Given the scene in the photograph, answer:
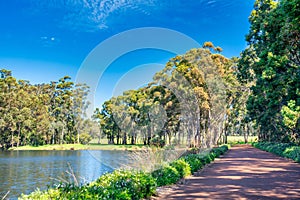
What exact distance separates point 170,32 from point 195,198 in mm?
13144

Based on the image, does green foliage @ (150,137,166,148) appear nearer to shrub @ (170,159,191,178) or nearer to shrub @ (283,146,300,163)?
shrub @ (170,159,191,178)

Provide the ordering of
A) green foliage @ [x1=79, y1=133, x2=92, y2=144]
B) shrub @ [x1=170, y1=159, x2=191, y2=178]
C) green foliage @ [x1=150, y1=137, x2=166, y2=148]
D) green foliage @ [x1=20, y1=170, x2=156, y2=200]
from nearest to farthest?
green foliage @ [x1=20, y1=170, x2=156, y2=200], shrub @ [x1=170, y1=159, x2=191, y2=178], green foliage @ [x1=150, y1=137, x2=166, y2=148], green foliage @ [x1=79, y1=133, x2=92, y2=144]

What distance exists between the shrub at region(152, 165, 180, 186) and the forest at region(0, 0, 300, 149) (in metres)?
5.04

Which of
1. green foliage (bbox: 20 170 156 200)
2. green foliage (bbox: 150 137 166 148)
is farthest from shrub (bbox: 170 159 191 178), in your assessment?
green foliage (bbox: 20 170 156 200)

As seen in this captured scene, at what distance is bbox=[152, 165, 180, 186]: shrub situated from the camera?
7.99 meters

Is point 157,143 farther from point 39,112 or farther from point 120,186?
point 39,112

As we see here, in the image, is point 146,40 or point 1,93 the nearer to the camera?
point 146,40

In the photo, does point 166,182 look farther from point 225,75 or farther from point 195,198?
point 225,75

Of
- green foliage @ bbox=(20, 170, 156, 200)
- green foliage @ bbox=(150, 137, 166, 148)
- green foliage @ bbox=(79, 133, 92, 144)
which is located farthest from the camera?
green foliage @ bbox=(79, 133, 92, 144)

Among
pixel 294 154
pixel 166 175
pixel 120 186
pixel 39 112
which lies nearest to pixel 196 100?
pixel 294 154

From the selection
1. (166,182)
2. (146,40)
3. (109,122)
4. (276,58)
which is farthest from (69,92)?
(166,182)

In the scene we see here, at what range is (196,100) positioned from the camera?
981 inches

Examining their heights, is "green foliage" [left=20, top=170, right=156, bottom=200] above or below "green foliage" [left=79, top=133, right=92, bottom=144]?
below

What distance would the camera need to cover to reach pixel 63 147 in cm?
4934
